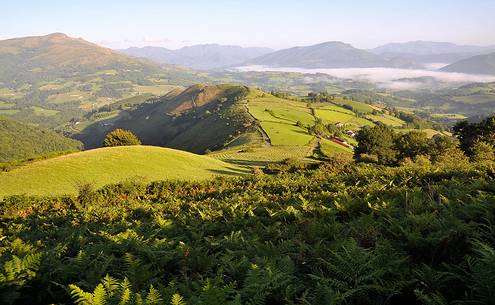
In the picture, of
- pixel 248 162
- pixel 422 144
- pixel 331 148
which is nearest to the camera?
pixel 422 144

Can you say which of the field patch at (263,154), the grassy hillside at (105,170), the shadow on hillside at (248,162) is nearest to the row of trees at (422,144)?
the shadow on hillside at (248,162)

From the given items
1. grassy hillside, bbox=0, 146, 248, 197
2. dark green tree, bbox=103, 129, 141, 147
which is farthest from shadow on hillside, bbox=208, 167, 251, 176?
dark green tree, bbox=103, 129, 141, 147

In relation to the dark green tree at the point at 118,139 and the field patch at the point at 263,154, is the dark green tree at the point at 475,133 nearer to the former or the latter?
the field patch at the point at 263,154

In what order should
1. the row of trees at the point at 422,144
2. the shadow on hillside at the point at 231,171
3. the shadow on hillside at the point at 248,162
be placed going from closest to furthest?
1. the row of trees at the point at 422,144
2. the shadow on hillside at the point at 231,171
3. the shadow on hillside at the point at 248,162

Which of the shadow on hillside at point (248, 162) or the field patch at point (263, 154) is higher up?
the shadow on hillside at point (248, 162)

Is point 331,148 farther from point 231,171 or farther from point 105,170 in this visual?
point 105,170

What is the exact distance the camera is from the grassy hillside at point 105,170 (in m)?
43.1

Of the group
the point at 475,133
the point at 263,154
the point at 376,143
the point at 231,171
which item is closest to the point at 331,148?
the point at 263,154

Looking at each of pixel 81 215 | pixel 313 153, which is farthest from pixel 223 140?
pixel 81 215

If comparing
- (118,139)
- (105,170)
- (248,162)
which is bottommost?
(248,162)

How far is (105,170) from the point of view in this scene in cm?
4984

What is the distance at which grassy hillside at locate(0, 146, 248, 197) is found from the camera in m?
43.1

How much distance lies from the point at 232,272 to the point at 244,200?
13104 mm

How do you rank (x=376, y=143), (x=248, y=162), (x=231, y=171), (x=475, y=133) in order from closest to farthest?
(x=475, y=133) → (x=231, y=171) → (x=376, y=143) → (x=248, y=162)
